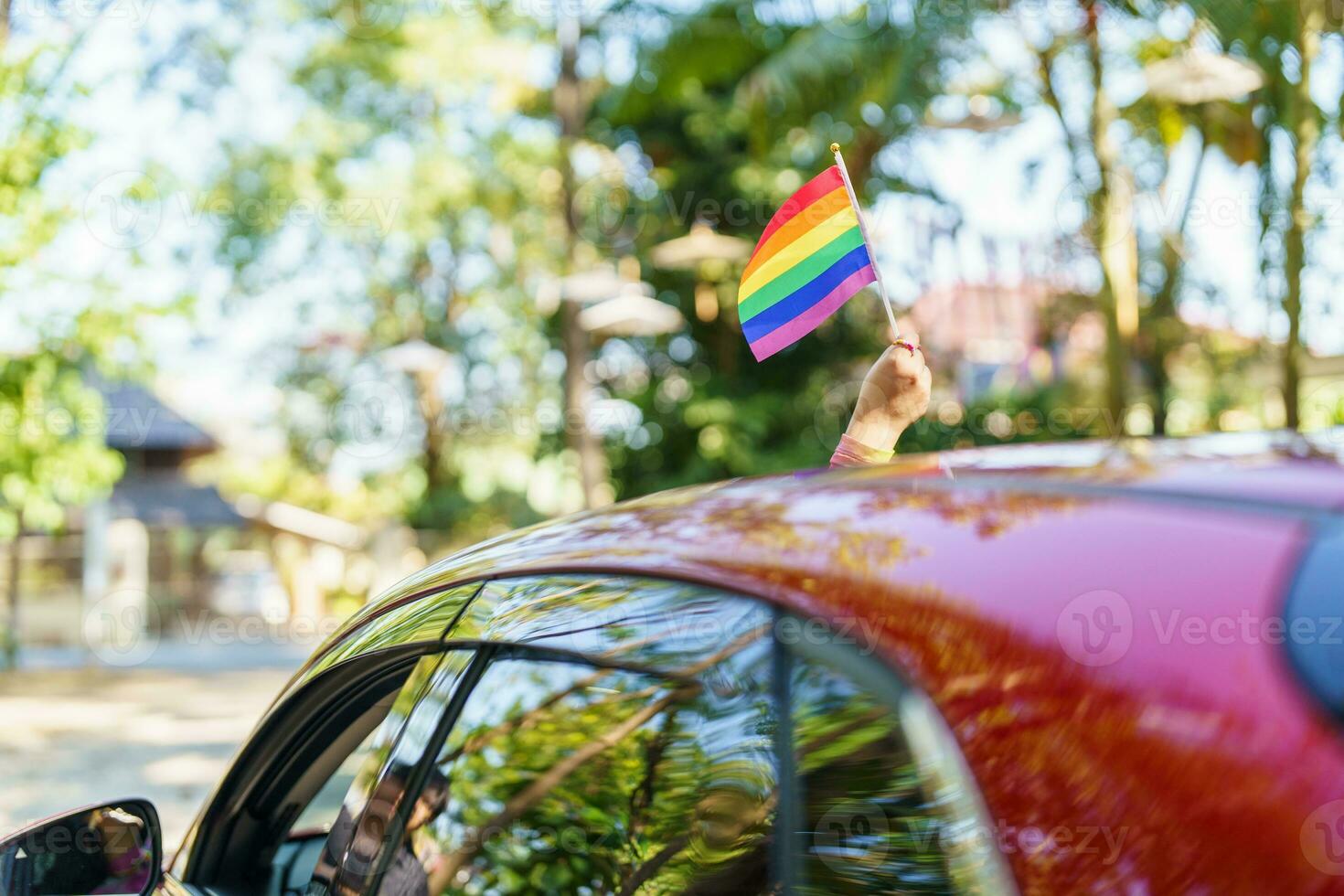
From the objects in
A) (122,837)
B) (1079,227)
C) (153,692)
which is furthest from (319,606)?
(122,837)

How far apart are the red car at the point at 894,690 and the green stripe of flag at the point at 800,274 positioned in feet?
1.80

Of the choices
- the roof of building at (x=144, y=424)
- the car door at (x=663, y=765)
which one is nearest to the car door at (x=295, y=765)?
the car door at (x=663, y=765)

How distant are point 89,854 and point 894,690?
1.47 m

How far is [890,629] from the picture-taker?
3.31 feet

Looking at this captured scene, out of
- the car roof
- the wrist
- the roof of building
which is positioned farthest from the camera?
the roof of building

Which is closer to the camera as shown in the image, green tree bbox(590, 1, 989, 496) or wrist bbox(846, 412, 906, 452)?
wrist bbox(846, 412, 906, 452)

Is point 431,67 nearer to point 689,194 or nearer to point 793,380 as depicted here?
point 689,194

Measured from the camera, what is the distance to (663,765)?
4.08 feet

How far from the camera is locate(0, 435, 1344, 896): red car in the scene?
2.72 feet

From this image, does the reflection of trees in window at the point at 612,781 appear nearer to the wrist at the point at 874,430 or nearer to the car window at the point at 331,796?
the car window at the point at 331,796

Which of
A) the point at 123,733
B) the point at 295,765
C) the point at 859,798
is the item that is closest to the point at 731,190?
the point at 123,733

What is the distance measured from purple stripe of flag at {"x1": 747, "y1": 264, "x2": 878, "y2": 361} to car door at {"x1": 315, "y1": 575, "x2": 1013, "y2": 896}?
750 mm

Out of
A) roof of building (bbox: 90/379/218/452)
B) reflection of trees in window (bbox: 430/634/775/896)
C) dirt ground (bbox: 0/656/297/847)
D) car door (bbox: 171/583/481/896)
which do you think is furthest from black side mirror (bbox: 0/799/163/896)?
roof of building (bbox: 90/379/218/452)

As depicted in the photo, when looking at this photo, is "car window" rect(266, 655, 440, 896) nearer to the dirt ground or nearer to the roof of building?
the dirt ground
